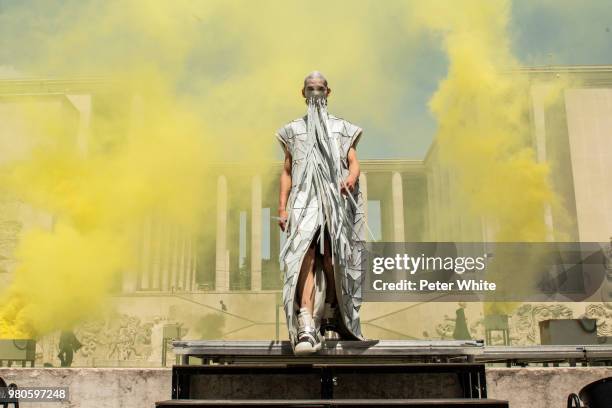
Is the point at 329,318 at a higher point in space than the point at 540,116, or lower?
lower

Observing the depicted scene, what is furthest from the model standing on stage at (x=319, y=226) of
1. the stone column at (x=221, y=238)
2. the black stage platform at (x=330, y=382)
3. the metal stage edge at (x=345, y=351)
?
the stone column at (x=221, y=238)

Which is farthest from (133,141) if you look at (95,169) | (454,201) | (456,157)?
(454,201)

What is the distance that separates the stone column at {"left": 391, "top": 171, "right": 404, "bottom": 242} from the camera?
131 feet

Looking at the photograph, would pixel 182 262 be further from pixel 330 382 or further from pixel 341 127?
pixel 330 382

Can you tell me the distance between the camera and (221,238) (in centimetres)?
3756

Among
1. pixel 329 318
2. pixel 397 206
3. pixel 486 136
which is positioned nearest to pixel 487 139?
pixel 486 136

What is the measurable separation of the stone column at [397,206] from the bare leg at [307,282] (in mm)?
35030

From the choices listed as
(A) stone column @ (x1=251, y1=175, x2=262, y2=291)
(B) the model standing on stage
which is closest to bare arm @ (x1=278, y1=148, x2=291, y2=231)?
(B) the model standing on stage

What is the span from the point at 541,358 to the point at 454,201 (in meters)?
24.8

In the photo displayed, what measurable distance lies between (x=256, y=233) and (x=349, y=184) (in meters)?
33.4

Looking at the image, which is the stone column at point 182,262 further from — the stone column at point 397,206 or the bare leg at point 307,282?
the bare leg at point 307,282

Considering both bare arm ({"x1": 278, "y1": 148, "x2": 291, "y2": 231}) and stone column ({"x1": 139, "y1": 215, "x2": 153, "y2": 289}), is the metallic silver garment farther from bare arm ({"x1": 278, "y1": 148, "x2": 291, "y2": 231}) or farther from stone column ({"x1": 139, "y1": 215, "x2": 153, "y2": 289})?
stone column ({"x1": 139, "y1": 215, "x2": 153, "y2": 289})

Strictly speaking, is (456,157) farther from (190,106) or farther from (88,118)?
(88,118)

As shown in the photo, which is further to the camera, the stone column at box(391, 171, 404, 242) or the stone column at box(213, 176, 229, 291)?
the stone column at box(391, 171, 404, 242)
